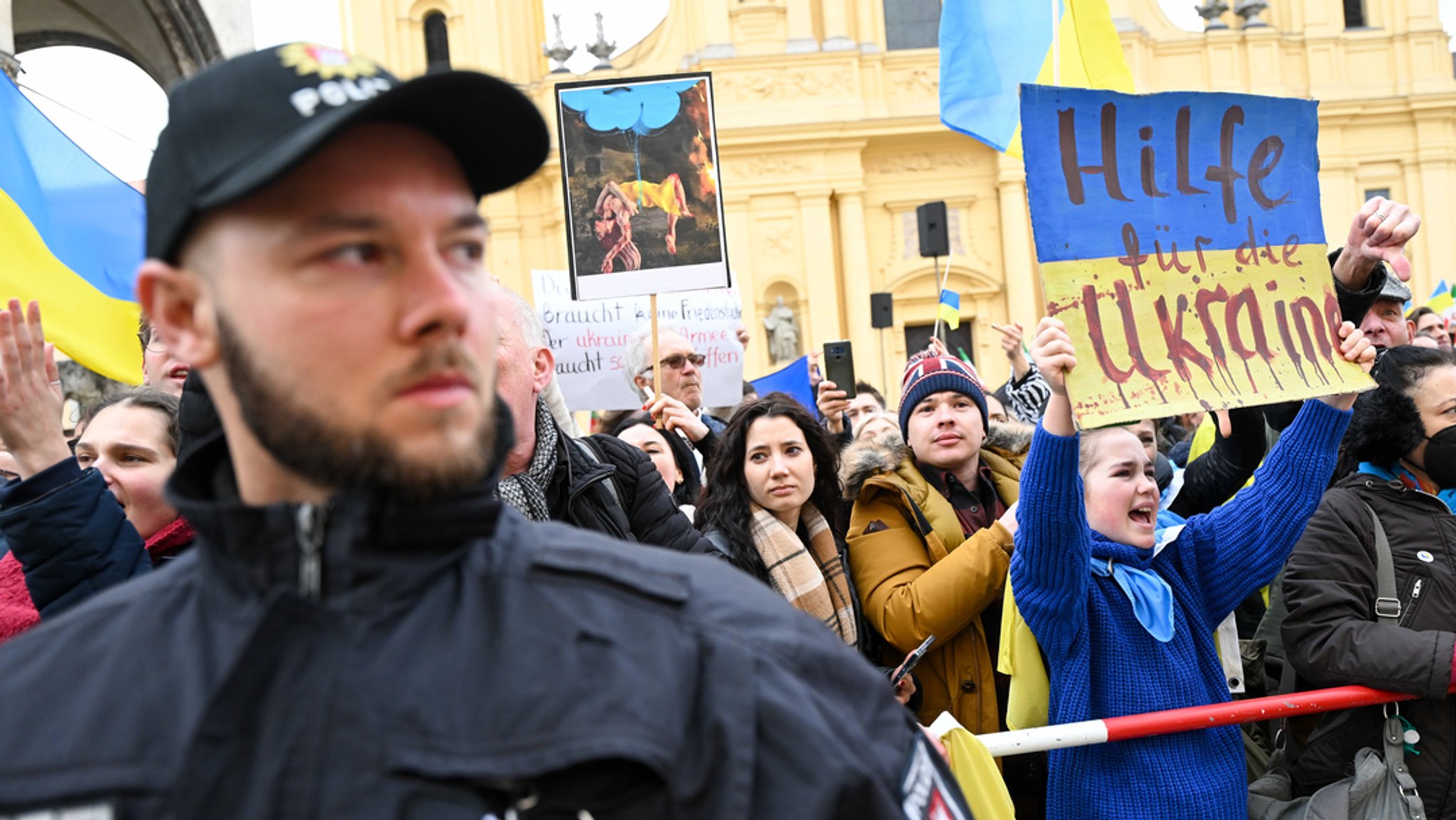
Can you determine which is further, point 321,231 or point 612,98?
point 612,98

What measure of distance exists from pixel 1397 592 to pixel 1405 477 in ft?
1.29

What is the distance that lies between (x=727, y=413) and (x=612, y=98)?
3555 millimetres

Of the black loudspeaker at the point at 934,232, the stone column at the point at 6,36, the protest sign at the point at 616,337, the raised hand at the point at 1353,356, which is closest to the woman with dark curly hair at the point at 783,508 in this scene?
the raised hand at the point at 1353,356

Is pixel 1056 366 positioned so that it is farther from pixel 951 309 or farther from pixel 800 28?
pixel 800 28

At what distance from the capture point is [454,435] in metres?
1.12

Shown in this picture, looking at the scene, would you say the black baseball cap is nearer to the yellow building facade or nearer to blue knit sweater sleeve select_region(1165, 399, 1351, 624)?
blue knit sweater sleeve select_region(1165, 399, 1351, 624)

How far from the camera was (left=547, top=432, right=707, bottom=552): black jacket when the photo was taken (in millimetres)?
2725

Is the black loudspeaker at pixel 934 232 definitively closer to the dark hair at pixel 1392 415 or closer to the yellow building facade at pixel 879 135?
the yellow building facade at pixel 879 135

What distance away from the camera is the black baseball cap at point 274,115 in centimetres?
107

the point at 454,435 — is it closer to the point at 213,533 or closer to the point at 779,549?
the point at 213,533

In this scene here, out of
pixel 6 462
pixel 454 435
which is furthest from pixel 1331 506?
pixel 6 462

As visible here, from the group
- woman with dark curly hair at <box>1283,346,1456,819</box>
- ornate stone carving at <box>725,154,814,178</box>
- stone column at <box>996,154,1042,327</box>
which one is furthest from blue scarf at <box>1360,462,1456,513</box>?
ornate stone carving at <box>725,154,814,178</box>

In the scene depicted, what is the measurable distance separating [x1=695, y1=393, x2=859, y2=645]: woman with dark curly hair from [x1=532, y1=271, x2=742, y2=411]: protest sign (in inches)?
131

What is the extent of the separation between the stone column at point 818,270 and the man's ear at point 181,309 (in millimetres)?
23848
